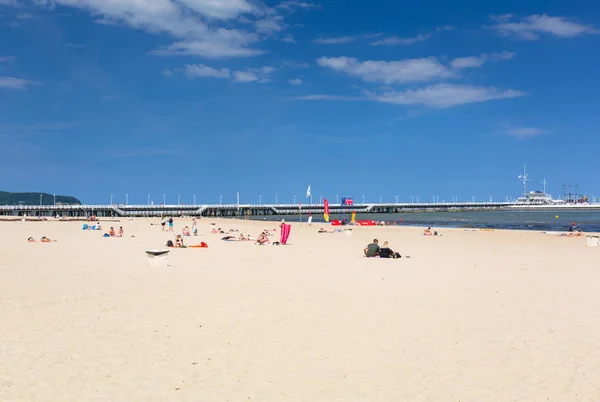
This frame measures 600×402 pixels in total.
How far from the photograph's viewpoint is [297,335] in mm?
7531

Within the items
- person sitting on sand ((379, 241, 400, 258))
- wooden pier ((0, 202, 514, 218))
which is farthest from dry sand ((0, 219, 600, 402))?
wooden pier ((0, 202, 514, 218))

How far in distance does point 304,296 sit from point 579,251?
1568 cm

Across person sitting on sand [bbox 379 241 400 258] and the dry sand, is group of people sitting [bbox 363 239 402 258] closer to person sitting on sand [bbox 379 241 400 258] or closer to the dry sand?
person sitting on sand [bbox 379 241 400 258]

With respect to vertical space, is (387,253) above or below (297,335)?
above

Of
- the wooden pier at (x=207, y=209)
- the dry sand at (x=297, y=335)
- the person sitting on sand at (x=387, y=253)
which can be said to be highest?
the wooden pier at (x=207, y=209)

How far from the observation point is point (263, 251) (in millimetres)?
21188

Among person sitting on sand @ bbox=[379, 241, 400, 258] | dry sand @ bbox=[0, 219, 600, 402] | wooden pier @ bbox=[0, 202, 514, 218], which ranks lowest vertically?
dry sand @ bbox=[0, 219, 600, 402]

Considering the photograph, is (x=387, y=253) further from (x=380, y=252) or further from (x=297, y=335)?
(x=297, y=335)

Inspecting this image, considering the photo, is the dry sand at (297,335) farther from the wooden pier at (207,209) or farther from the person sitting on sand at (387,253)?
the wooden pier at (207,209)

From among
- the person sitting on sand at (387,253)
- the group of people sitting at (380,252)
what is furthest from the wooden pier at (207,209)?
the person sitting on sand at (387,253)

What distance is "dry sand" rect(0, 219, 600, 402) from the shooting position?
548 centimetres

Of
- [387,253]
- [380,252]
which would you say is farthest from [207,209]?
[387,253]

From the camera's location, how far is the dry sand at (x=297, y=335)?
5.48 metres

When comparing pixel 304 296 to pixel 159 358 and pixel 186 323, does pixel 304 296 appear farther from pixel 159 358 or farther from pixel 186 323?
pixel 159 358
